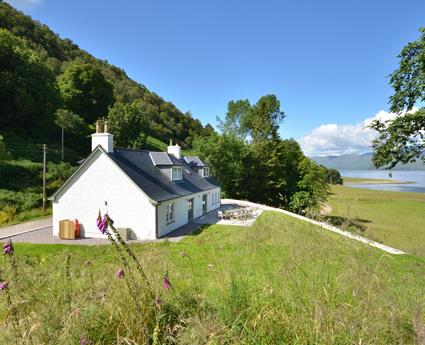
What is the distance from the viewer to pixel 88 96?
49656 mm

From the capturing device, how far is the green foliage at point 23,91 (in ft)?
115

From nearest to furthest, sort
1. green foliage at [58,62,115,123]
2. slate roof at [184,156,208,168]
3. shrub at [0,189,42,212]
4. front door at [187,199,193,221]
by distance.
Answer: shrub at [0,189,42,212]
front door at [187,199,193,221]
slate roof at [184,156,208,168]
green foliage at [58,62,115,123]

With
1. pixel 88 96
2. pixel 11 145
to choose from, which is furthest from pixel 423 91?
pixel 88 96

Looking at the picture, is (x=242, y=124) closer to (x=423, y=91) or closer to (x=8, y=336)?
(x=423, y=91)

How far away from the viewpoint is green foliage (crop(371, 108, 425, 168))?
53.9 ft

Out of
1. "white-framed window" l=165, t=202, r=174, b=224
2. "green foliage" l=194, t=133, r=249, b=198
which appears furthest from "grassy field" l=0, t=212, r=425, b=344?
"green foliage" l=194, t=133, r=249, b=198

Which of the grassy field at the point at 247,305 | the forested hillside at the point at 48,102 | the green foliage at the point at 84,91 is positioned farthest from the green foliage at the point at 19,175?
the grassy field at the point at 247,305

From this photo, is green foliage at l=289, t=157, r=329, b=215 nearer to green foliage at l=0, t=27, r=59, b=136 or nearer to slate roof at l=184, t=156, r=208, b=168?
slate roof at l=184, t=156, r=208, b=168

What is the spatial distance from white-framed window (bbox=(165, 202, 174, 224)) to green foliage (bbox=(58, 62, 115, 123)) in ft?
119

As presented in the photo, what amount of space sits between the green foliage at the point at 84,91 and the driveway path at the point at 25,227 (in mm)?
30589

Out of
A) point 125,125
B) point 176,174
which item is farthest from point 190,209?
point 125,125

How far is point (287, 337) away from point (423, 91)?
60.9ft

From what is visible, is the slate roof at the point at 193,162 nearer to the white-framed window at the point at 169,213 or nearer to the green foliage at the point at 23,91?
the white-framed window at the point at 169,213

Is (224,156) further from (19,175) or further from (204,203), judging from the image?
(19,175)
